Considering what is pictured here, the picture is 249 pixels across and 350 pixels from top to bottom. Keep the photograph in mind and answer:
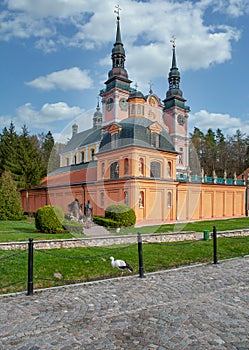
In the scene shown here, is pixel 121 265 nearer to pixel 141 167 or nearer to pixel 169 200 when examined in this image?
pixel 141 167

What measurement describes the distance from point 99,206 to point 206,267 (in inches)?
590

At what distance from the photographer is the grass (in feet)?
23.9

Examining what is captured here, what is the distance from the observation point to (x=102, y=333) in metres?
4.34

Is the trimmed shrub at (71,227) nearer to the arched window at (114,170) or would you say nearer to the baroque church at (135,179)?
the baroque church at (135,179)

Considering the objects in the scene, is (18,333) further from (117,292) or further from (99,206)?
(99,206)

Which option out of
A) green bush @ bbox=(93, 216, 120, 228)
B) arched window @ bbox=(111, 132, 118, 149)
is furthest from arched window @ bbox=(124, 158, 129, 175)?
green bush @ bbox=(93, 216, 120, 228)

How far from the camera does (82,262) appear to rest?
881 cm

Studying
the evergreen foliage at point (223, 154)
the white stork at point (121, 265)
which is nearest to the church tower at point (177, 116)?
the evergreen foliage at point (223, 154)

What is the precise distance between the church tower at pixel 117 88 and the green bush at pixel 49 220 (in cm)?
2523

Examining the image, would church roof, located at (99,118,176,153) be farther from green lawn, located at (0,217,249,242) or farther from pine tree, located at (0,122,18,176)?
pine tree, located at (0,122,18,176)

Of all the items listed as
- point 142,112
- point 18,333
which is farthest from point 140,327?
point 142,112

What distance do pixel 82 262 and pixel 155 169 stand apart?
44.7ft

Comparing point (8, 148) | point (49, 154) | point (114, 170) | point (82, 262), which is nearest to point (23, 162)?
point (8, 148)

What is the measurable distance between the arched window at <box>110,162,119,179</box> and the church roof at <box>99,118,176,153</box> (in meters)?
1.21
